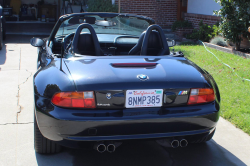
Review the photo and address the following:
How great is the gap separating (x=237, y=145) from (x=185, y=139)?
108cm

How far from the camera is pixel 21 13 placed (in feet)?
68.9

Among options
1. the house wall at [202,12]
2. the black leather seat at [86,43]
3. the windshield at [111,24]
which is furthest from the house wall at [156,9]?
the black leather seat at [86,43]

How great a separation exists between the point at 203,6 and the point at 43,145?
10.8m

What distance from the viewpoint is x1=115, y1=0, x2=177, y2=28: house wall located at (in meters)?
13.7

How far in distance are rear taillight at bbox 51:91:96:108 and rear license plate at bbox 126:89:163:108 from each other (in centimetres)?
30

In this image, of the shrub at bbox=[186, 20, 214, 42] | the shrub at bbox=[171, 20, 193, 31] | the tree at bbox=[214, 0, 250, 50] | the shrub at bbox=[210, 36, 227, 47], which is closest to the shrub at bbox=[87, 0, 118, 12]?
the shrub at bbox=[171, 20, 193, 31]

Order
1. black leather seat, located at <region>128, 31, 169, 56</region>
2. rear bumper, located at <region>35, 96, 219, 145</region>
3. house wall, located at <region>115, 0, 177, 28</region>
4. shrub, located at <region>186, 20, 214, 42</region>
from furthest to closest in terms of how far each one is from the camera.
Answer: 1. house wall, located at <region>115, 0, 177, 28</region>
2. shrub, located at <region>186, 20, 214, 42</region>
3. black leather seat, located at <region>128, 31, 169, 56</region>
4. rear bumper, located at <region>35, 96, 219, 145</region>

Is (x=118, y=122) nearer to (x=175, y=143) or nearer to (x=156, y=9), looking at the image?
(x=175, y=143)

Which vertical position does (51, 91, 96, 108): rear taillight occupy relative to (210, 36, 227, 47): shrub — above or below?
below

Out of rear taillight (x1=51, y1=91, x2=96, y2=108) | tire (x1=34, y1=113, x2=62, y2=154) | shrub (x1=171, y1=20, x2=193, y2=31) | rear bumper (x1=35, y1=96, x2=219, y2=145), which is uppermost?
shrub (x1=171, y1=20, x2=193, y2=31)

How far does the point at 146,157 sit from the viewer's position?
310cm

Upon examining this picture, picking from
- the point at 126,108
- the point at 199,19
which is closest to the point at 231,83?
the point at 126,108

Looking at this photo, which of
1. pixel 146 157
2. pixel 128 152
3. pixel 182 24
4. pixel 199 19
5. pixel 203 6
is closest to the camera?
pixel 146 157

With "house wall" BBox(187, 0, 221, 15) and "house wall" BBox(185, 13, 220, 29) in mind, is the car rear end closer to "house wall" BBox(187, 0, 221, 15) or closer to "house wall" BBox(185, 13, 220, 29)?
"house wall" BBox(185, 13, 220, 29)
